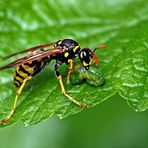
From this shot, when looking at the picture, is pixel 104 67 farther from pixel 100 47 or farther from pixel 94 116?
pixel 94 116

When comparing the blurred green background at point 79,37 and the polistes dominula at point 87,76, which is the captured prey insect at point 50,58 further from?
the blurred green background at point 79,37

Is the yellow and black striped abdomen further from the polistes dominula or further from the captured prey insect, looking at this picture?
the polistes dominula

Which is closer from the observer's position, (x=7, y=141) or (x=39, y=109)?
(x=39, y=109)

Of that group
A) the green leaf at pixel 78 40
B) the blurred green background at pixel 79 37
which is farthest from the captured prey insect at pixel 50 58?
the blurred green background at pixel 79 37

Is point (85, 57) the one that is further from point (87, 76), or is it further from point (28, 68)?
point (28, 68)

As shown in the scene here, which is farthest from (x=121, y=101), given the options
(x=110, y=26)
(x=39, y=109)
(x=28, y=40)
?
(x=39, y=109)

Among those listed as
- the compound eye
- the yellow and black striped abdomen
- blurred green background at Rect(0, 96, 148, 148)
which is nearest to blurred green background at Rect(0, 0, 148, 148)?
blurred green background at Rect(0, 96, 148, 148)
